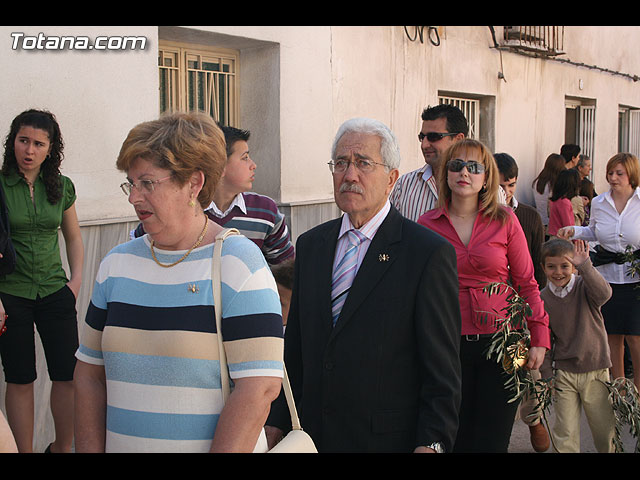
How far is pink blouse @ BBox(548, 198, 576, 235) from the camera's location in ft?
31.6

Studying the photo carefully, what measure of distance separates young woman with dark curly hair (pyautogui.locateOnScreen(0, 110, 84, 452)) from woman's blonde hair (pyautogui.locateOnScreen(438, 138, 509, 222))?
2468 millimetres

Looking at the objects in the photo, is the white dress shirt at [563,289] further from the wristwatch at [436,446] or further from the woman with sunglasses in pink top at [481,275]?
the wristwatch at [436,446]

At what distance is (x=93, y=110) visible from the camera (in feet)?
19.7

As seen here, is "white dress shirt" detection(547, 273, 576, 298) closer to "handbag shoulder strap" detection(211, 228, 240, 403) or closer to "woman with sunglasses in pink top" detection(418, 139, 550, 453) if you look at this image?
"woman with sunglasses in pink top" detection(418, 139, 550, 453)

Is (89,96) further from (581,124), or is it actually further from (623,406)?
(581,124)

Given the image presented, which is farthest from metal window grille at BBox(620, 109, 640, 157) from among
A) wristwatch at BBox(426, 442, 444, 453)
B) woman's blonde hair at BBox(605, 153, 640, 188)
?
wristwatch at BBox(426, 442, 444, 453)

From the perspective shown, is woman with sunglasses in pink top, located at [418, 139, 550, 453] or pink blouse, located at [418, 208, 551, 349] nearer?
woman with sunglasses in pink top, located at [418, 139, 550, 453]

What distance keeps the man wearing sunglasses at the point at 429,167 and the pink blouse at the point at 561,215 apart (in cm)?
485

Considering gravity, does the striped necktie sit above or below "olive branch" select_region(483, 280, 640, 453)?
above

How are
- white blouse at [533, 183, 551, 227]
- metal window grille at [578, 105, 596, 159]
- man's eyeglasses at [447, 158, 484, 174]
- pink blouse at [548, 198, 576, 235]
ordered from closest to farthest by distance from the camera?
man's eyeglasses at [447, 158, 484, 174], pink blouse at [548, 198, 576, 235], white blouse at [533, 183, 551, 227], metal window grille at [578, 105, 596, 159]

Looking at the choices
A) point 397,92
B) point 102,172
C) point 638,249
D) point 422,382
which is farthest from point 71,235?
point 397,92

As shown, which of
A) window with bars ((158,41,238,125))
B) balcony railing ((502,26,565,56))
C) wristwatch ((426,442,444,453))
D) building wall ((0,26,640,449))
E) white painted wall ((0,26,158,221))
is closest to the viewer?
wristwatch ((426,442,444,453))

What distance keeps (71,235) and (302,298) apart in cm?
281
